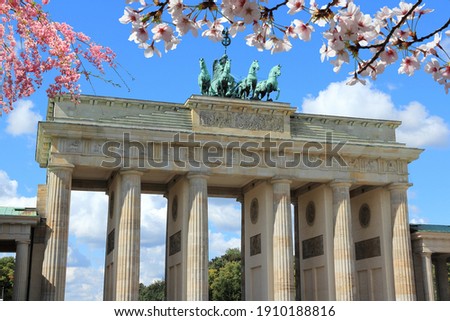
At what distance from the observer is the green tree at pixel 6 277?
282ft

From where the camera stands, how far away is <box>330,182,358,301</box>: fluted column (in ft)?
159

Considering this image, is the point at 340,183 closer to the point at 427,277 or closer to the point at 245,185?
the point at 245,185

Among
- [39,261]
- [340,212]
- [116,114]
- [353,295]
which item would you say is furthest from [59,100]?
[353,295]

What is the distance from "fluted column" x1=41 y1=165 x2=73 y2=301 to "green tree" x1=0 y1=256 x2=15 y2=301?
4253cm

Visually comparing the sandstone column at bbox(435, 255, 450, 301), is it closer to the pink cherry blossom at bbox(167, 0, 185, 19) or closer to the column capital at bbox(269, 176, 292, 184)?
the column capital at bbox(269, 176, 292, 184)

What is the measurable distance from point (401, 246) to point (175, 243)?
18731 mm

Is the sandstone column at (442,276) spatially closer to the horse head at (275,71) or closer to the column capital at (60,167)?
the horse head at (275,71)

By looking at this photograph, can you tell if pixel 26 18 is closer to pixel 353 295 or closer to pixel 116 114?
pixel 116 114

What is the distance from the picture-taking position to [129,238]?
148 ft

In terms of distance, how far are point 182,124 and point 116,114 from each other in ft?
17.2

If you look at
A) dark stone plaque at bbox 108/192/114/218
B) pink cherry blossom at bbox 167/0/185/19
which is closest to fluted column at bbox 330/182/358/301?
dark stone plaque at bbox 108/192/114/218

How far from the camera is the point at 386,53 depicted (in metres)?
7.73

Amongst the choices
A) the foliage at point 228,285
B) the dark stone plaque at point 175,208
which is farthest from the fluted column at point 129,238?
the foliage at point 228,285

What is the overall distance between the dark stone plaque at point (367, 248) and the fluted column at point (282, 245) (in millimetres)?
8937
